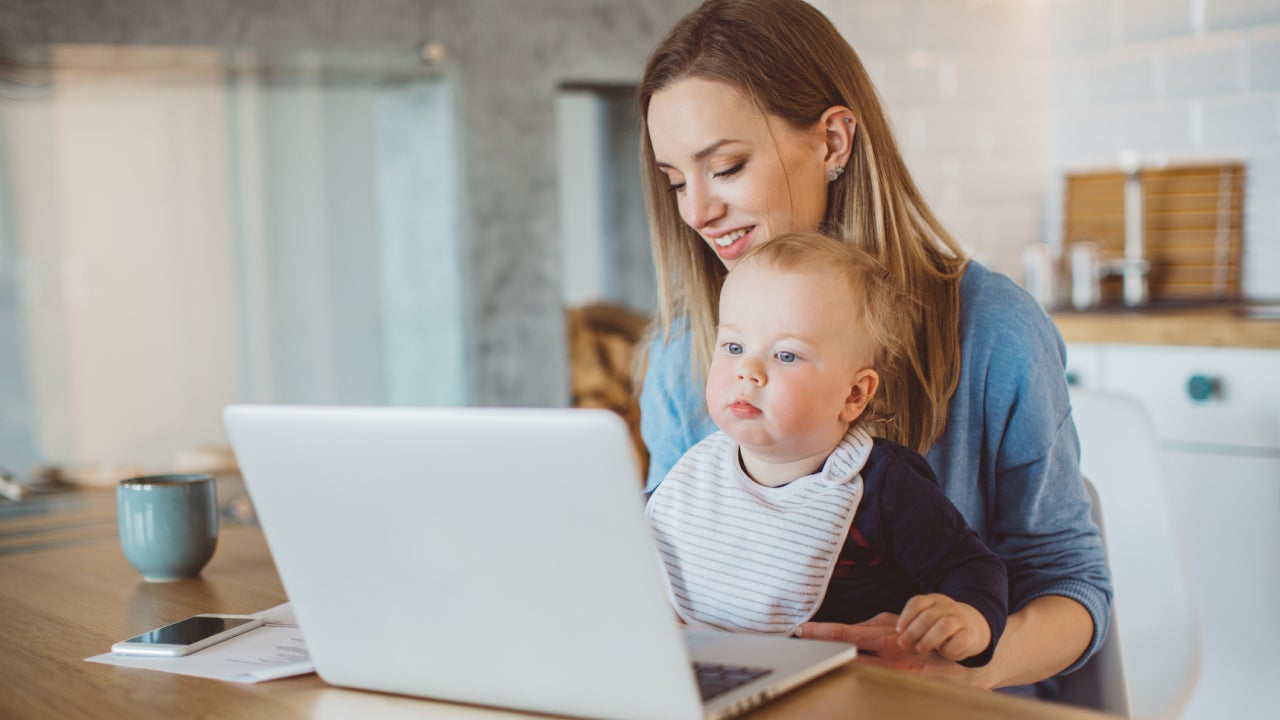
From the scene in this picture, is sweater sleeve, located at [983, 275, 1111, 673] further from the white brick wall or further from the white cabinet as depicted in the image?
the white brick wall

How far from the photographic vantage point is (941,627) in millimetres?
952

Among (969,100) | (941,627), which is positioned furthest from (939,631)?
(969,100)

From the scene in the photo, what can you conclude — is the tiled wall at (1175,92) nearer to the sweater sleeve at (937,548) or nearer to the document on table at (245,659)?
the sweater sleeve at (937,548)

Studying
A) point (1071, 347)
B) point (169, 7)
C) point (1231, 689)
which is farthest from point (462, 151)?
point (1231, 689)

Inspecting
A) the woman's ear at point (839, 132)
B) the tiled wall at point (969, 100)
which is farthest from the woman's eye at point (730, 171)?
the tiled wall at point (969, 100)

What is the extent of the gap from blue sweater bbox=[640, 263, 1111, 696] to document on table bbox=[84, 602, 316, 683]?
0.71 m

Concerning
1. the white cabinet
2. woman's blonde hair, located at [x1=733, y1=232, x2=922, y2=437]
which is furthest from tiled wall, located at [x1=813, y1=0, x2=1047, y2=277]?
woman's blonde hair, located at [x1=733, y1=232, x2=922, y2=437]

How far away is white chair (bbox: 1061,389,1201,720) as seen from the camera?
1.49 meters

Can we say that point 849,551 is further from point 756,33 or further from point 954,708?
point 756,33

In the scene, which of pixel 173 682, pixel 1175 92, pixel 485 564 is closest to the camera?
pixel 485 564

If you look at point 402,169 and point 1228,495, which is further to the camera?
point 402,169

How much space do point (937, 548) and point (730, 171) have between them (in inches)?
21.9

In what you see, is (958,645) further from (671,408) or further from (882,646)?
(671,408)

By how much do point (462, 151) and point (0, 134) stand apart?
44.0 inches
